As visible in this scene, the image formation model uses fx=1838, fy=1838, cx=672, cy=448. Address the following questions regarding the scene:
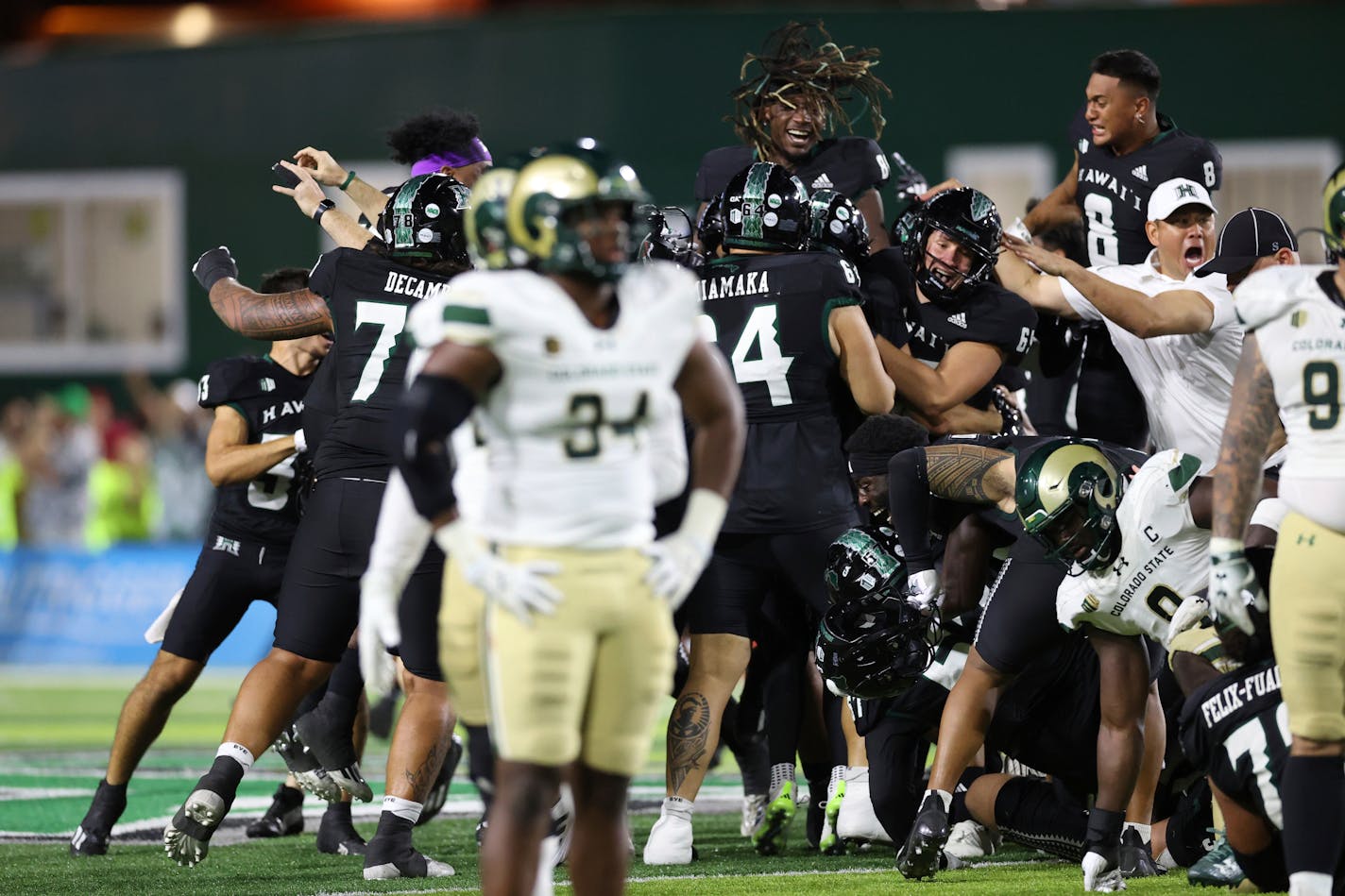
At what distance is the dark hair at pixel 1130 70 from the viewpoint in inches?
278

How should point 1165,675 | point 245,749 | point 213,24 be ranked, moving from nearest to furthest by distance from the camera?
1. point 245,749
2. point 1165,675
3. point 213,24

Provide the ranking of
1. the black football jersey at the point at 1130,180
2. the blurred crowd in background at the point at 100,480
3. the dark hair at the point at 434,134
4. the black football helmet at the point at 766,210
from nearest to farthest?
the black football helmet at the point at 766,210 < the dark hair at the point at 434,134 < the black football jersey at the point at 1130,180 < the blurred crowd in background at the point at 100,480

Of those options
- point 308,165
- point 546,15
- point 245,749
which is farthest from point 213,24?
point 245,749

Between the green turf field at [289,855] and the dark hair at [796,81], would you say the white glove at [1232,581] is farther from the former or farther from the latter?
the dark hair at [796,81]

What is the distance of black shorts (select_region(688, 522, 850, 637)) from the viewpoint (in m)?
5.90

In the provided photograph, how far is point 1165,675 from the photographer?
6125 millimetres

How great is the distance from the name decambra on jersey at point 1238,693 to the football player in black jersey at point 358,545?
2249 mm

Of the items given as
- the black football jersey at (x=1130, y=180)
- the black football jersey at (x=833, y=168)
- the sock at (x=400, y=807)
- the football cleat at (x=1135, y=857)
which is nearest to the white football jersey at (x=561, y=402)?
the sock at (x=400, y=807)

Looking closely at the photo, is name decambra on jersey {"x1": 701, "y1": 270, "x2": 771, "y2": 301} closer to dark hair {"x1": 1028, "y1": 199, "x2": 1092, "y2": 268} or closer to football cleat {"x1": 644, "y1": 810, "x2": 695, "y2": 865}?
football cleat {"x1": 644, "y1": 810, "x2": 695, "y2": 865}

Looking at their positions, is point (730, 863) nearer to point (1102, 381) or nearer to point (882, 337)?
point (882, 337)

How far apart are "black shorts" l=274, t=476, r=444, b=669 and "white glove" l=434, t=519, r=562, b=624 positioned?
2.06 meters

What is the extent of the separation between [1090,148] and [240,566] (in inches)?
146

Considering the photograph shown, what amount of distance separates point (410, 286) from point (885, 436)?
161 centimetres

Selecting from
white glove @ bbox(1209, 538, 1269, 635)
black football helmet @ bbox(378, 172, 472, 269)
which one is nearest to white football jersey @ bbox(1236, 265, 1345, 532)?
white glove @ bbox(1209, 538, 1269, 635)
